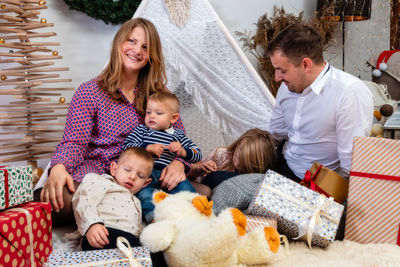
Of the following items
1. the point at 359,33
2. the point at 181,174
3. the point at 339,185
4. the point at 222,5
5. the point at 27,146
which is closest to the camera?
the point at 339,185

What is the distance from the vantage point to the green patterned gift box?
122 centimetres

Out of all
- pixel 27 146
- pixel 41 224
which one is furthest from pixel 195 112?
pixel 41 224

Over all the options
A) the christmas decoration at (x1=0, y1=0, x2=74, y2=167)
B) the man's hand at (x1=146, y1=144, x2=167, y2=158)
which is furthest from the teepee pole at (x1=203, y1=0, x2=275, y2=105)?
the christmas decoration at (x1=0, y1=0, x2=74, y2=167)

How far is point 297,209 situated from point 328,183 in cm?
22

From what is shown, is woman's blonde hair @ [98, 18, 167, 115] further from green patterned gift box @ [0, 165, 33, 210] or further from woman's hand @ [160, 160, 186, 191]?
green patterned gift box @ [0, 165, 33, 210]

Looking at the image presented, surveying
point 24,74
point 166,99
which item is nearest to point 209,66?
point 166,99

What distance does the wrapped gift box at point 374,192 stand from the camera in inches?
61.6

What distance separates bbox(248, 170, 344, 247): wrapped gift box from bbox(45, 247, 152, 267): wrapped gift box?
1.98 feet

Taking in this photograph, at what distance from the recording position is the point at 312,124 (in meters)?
1.92

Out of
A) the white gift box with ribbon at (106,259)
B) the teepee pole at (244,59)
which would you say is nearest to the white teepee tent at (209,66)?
the teepee pole at (244,59)

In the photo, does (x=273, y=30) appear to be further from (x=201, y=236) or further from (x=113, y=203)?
(x=201, y=236)

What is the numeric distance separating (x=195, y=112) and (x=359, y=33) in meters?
2.64

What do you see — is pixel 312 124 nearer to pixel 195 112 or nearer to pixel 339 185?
pixel 339 185

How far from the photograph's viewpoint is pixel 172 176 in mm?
1839
